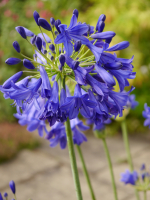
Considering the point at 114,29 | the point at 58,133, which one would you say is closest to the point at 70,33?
the point at 58,133

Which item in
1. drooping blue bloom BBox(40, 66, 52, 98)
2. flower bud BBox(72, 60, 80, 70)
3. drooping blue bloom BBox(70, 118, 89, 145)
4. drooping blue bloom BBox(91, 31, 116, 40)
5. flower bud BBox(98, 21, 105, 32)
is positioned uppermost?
flower bud BBox(98, 21, 105, 32)

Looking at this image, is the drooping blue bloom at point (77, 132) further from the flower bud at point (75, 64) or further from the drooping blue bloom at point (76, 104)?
the flower bud at point (75, 64)

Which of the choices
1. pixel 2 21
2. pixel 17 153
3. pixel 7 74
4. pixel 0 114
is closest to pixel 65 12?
pixel 2 21

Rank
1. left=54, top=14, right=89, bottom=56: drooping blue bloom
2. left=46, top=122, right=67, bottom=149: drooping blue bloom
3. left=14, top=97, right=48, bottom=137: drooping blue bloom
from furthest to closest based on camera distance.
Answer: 1. left=46, top=122, right=67, bottom=149: drooping blue bloom
2. left=14, top=97, right=48, bottom=137: drooping blue bloom
3. left=54, top=14, right=89, bottom=56: drooping blue bloom

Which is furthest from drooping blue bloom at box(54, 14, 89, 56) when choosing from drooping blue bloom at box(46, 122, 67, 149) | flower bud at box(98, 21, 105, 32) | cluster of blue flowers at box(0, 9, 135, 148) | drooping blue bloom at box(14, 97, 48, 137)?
drooping blue bloom at box(46, 122, 67, 149)

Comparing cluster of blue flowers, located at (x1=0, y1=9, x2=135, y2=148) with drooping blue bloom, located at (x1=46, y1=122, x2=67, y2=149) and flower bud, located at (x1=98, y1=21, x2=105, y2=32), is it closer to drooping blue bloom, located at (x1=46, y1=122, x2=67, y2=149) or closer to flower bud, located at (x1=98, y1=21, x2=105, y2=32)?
flower bud, located at (x1=98, y1=21, x2=105, y2=32)

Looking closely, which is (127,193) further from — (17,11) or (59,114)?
(17,11)

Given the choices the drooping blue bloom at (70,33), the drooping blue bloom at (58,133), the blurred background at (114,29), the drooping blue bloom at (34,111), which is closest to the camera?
the drooping blue bloom at (70,33)

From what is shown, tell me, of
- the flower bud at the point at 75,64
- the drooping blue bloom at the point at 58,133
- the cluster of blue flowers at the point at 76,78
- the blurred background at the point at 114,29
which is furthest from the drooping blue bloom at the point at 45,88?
the blurred background at the point at 114,29
